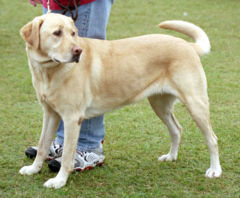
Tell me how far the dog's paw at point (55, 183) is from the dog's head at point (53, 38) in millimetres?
962

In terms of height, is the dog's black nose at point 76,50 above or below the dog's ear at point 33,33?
below

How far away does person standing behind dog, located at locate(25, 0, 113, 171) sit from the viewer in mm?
3521

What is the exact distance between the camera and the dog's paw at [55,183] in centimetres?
329

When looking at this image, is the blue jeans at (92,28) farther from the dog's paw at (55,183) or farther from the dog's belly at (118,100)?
the dog's paw at (55,183)

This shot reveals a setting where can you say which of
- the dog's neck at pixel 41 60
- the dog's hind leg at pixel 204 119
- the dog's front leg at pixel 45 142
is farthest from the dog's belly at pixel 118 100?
the dog's neck at pixel 41 60

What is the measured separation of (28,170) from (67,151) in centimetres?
46

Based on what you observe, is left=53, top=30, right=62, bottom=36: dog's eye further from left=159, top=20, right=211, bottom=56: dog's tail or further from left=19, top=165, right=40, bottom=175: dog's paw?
left=19, top=165, right=40, bottom=175: dog's paw

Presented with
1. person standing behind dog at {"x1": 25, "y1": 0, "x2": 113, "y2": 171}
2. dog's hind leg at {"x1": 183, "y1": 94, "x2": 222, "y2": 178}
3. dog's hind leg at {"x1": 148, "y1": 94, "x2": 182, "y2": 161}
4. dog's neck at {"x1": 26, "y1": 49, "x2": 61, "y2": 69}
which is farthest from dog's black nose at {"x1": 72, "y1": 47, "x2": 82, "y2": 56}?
dog's hind leg at {"x1": 148, "y1": 94, "x2": 182, "y2": 161}

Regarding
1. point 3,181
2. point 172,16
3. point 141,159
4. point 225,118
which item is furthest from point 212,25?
point 3,181

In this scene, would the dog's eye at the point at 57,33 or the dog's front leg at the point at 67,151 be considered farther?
the dog's front leg at the point at 67,151

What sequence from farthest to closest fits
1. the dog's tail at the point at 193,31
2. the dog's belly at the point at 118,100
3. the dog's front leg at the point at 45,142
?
the dog's tail at the point at 193,31 → the dog's front leg at the point at 45,142 → the dog's belly at the point at 118,100

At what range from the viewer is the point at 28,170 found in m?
3.53

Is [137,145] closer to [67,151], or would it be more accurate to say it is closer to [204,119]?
[204,119]

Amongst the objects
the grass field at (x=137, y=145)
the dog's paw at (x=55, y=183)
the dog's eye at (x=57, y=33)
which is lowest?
the grass field at (x=137, y=145)
